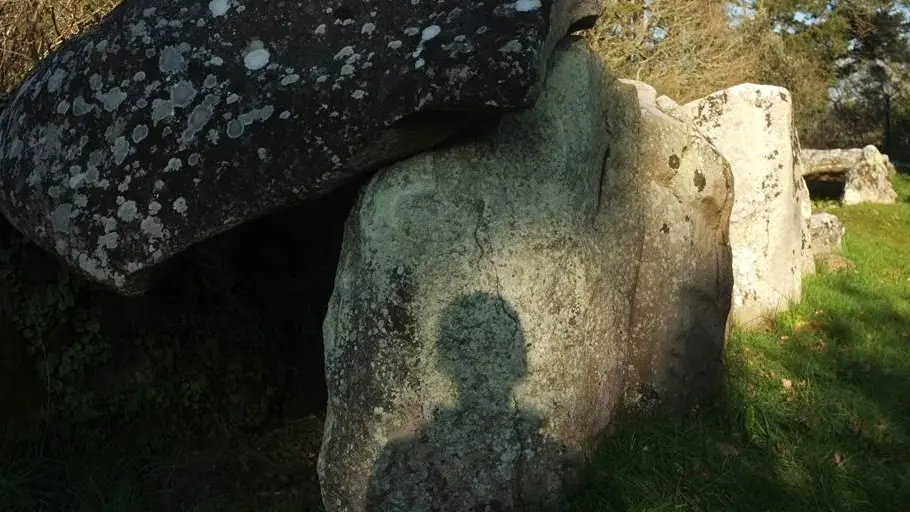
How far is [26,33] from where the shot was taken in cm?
767

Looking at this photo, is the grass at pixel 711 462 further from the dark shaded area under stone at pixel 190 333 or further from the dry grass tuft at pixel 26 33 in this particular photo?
the dry grass tuft at pixel 26 33

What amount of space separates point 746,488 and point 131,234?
2972mm

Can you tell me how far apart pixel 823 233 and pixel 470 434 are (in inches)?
266

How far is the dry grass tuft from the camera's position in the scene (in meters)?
7.40

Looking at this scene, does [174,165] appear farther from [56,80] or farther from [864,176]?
[864,176]

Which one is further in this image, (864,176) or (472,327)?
(864,176)

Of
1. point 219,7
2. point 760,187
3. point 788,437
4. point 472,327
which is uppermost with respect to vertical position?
point 219,7

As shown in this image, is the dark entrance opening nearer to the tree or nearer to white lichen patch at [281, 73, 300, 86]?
the tree

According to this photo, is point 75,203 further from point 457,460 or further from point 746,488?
point 746,488

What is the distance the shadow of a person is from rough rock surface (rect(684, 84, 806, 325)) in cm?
348

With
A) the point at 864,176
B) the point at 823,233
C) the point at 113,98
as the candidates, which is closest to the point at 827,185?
the point at 864,176

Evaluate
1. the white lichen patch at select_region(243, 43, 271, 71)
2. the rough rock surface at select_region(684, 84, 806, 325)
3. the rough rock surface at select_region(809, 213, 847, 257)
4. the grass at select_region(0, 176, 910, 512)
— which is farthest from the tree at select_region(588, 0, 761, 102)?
the white lichen patch at select_region(243, 43, 271, 71)

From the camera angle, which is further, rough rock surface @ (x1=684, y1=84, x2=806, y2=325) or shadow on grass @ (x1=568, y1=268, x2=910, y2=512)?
rough rock surface @ (x1=684, y1=84, x2=806, y2=325)

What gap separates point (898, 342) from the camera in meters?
6.06
